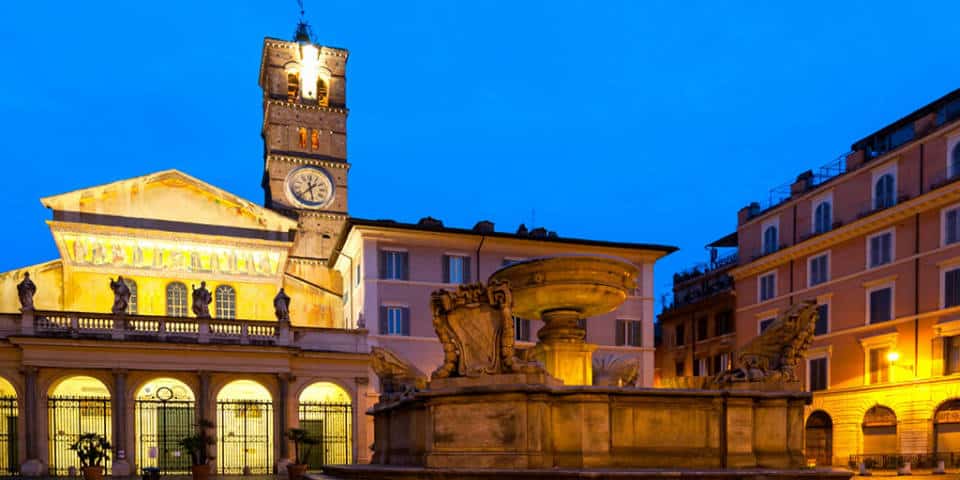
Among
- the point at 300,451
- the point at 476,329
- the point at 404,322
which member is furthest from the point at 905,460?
the point at 476,329

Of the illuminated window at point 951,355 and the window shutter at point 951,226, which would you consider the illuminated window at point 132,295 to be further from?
the window shutter at point 951,226

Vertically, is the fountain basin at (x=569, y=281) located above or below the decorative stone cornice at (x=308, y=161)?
below

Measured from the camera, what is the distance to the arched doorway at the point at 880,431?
32.8 meters

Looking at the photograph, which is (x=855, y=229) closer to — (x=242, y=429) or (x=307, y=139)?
(x=242, y=429)

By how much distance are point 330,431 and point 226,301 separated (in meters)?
8.09

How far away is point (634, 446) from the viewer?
10.2 meters

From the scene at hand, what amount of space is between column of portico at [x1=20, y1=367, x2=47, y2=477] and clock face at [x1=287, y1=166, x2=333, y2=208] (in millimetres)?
28245

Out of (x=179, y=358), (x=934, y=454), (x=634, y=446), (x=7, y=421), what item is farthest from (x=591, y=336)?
(x=634, y=446)

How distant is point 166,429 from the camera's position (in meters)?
32.2

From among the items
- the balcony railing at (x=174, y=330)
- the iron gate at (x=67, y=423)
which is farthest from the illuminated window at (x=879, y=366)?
the iron gate at (x=67, y=423)

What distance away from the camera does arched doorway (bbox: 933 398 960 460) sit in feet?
97.1

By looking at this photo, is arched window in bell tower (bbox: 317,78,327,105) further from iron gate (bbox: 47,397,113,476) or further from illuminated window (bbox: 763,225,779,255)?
iron gate (bbox: 47,397,113,476)

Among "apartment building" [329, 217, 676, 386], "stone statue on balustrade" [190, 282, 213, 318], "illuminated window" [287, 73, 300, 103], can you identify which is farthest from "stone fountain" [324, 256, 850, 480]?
"illuminated window" [287, 73, 300, 103]

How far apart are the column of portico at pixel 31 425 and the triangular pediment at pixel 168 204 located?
8.76 metres
